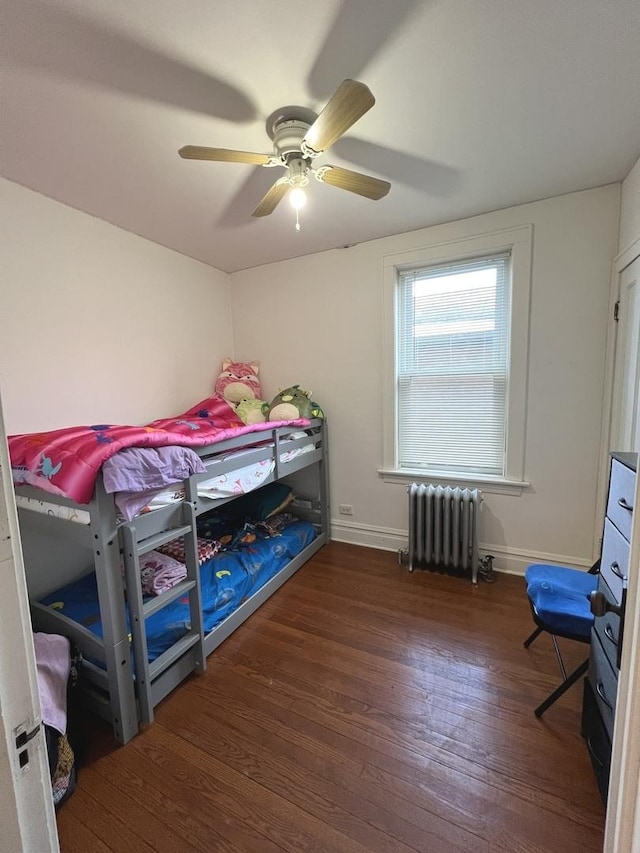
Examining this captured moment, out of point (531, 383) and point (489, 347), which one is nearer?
point (531, 383)

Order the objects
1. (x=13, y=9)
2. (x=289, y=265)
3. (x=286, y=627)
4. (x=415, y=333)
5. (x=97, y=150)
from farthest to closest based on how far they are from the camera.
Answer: (x=289, y=265) → (x=415, y=333) → (x=286, y=627) → (x=97, y=150) → (x=13, y=9)

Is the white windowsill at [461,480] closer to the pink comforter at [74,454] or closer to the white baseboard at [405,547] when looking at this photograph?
the white baseboard at [405,547]

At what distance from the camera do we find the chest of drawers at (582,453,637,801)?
1.03 metres

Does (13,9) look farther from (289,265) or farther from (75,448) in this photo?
(289,265)

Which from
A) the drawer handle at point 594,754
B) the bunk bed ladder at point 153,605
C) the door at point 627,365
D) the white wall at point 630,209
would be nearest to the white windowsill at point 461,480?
the door at point 627,365

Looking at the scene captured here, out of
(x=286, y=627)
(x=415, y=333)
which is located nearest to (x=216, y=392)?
(x=415, y=333)

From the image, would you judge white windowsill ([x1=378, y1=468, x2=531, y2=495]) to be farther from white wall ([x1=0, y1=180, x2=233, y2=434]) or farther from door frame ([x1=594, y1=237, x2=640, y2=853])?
door frame ([x1=594, y1=237, x2=640, y2=853])

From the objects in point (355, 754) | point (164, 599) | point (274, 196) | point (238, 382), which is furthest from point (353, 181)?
point (355, 754)

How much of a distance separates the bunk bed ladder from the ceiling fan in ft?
4.78

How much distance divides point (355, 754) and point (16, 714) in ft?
4.22

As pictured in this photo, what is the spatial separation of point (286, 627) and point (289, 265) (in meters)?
2.74

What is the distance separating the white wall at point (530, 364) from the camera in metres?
2.10

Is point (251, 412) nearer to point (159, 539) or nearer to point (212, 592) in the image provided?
point (212, 592)

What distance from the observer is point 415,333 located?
8.71ft
